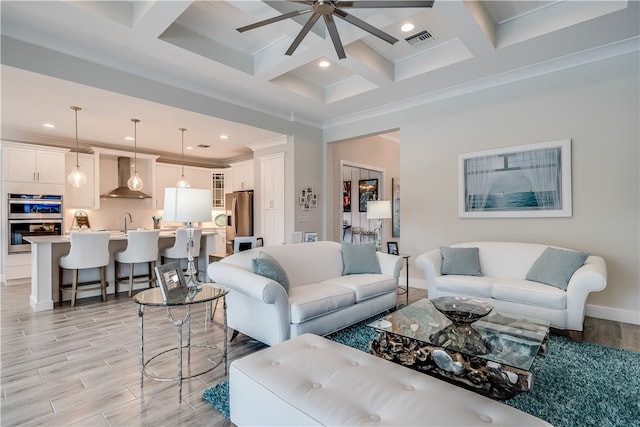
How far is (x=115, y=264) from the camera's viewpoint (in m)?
4.73

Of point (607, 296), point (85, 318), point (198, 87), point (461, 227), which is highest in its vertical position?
point (198, 87)

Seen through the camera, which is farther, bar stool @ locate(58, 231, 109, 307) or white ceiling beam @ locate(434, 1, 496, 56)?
bar stool @ locate(58, 231, 109, 307)

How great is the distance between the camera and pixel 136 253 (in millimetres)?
4516

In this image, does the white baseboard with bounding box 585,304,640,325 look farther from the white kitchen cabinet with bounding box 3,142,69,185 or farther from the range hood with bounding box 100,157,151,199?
the white kitchen cabinet with bounding box 3,142,69,185

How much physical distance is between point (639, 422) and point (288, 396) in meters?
1.97

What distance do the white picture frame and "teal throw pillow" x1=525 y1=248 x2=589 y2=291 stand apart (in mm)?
749

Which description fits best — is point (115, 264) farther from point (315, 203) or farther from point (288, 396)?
point (288, 396)

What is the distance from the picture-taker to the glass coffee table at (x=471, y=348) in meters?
1.79

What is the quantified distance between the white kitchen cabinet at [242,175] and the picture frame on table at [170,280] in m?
5.20

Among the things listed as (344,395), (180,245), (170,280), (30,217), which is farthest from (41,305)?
(344,395)

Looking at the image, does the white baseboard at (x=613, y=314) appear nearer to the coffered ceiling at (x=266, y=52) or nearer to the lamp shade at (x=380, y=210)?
the lamp shade at (x=380, y=210)

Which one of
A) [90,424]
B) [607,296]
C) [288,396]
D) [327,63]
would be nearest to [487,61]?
[327,63]

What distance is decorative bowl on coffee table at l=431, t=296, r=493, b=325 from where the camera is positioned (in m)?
2.13

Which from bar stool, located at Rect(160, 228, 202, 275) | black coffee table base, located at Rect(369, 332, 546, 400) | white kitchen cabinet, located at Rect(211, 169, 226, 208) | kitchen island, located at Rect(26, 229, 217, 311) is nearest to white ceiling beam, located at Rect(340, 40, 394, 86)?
black coffee table base, located at Rect(369, 332, 546, 400)
